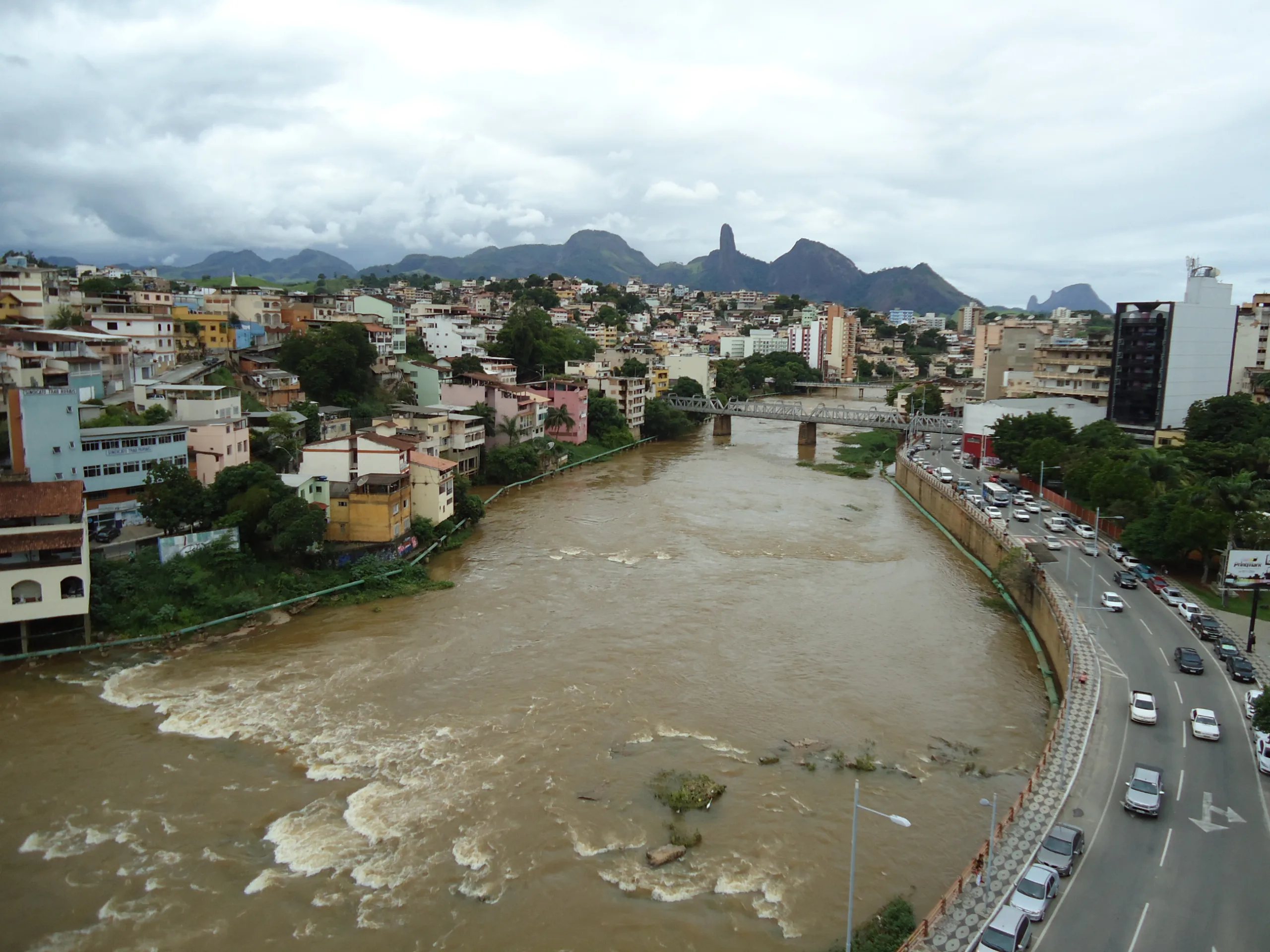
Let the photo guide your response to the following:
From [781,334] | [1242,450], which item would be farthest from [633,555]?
[781,334]

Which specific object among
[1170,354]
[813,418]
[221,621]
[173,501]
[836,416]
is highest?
[1170,354]

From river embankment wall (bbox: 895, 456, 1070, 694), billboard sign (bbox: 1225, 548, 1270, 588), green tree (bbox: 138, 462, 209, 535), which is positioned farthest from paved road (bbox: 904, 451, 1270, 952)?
green tree (bbox: 138, 462, 209, 535)

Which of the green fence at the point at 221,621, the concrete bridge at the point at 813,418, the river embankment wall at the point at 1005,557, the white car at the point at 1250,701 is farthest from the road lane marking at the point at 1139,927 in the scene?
the concrete bridge at the point at 813,418

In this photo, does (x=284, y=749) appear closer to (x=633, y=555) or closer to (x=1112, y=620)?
(x=633, y=555)

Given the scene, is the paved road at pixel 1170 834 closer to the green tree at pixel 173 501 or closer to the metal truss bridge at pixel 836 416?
the green tree at pixel 173 501

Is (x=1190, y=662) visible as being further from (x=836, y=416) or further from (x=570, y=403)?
(x=836, y=416)

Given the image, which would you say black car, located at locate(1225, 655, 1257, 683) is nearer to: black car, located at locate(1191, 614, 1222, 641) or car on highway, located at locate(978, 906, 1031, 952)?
black car, located at locate(1191, 614, 1222, 641)

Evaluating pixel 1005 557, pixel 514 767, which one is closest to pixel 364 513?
pixel 514 767
